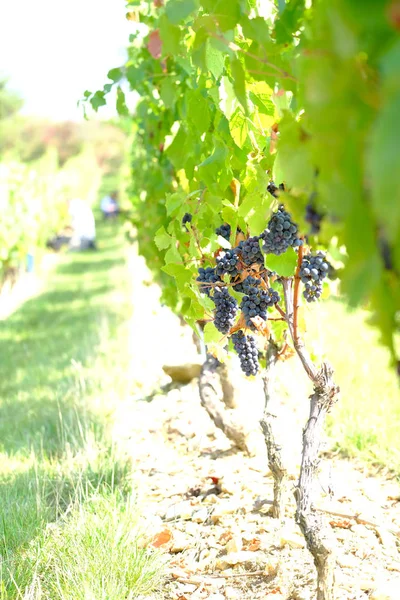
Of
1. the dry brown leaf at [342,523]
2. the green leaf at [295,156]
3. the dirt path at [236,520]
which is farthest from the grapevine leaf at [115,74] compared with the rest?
the dry brown leaf at [342,523]

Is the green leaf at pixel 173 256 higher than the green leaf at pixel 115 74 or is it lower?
lower

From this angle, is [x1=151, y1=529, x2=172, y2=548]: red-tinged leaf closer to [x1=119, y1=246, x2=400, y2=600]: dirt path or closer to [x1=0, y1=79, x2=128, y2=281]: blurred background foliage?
[x1=119, y1=246, x2=400, y2=600]: dirt path

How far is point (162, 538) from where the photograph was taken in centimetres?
249

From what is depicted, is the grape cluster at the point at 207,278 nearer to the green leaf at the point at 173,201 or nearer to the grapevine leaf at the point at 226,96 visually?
the green leaf at the point at 173,201

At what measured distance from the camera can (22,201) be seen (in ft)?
41.3

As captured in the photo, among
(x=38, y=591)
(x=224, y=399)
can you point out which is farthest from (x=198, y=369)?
(x=38, y=591)

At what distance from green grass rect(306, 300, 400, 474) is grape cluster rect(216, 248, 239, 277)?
52cm

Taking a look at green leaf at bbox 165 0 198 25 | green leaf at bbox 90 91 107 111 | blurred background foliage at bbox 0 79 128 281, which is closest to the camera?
green leaf at bbox 165 0 198 25

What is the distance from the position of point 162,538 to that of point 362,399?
5.76 ft

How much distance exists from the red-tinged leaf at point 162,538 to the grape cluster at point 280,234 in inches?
50.0

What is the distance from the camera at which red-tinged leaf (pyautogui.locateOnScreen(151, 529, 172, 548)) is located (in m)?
2.48

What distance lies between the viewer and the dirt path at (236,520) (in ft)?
7.07

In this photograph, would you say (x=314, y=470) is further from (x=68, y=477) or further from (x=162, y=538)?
(x=68, y=477)

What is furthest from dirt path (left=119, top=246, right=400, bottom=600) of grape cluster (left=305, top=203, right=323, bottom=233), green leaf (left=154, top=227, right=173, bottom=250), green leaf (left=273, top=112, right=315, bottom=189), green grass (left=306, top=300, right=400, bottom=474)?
green leaf (left=273, top=112, right=315, bottom=189)
